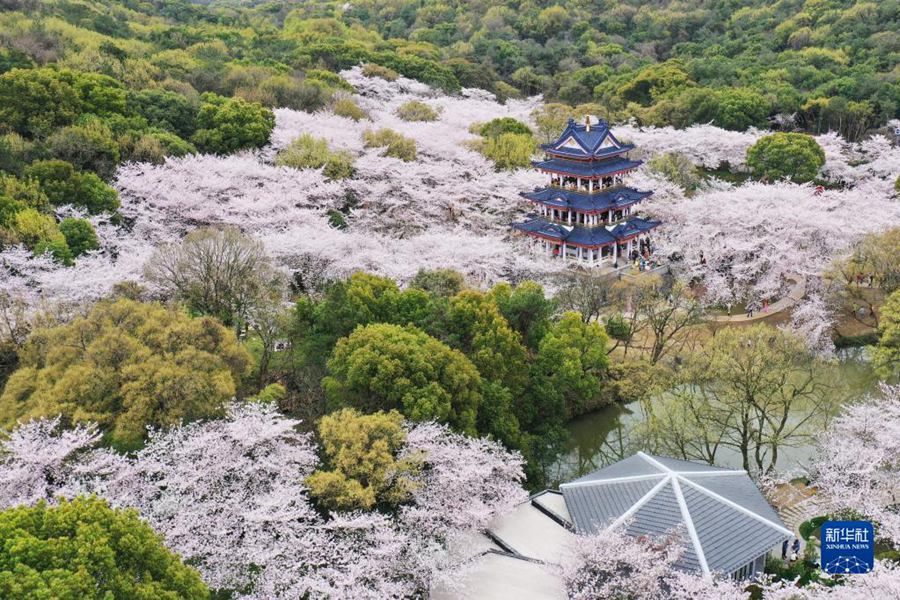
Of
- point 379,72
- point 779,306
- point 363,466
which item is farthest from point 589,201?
point 379,72

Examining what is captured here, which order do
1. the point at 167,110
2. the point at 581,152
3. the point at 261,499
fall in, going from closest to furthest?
the point at 261,499
the point at 581,152
the point at 167,110

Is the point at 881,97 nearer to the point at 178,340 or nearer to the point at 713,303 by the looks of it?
the point at 713,303

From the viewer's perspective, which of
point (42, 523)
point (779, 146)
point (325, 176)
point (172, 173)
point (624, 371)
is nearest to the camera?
point (42, 523)

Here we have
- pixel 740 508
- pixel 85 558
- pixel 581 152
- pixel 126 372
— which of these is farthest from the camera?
pixel 581 152

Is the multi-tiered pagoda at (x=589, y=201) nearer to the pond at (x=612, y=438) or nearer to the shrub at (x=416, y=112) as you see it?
the pond at (x=612, y=438)

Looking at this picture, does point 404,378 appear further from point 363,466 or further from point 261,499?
point 261,499

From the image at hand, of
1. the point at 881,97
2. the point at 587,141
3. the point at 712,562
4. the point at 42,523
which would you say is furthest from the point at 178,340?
the point at 881,97

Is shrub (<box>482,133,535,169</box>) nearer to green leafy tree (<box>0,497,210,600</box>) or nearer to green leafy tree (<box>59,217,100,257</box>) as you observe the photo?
green leafy tree (<box>59,217,100,257</box>)

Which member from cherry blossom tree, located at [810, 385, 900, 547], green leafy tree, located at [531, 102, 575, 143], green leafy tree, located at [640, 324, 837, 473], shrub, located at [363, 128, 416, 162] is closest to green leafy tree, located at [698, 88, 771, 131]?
green leafy tree, located at [531, 102, 575, 143]
